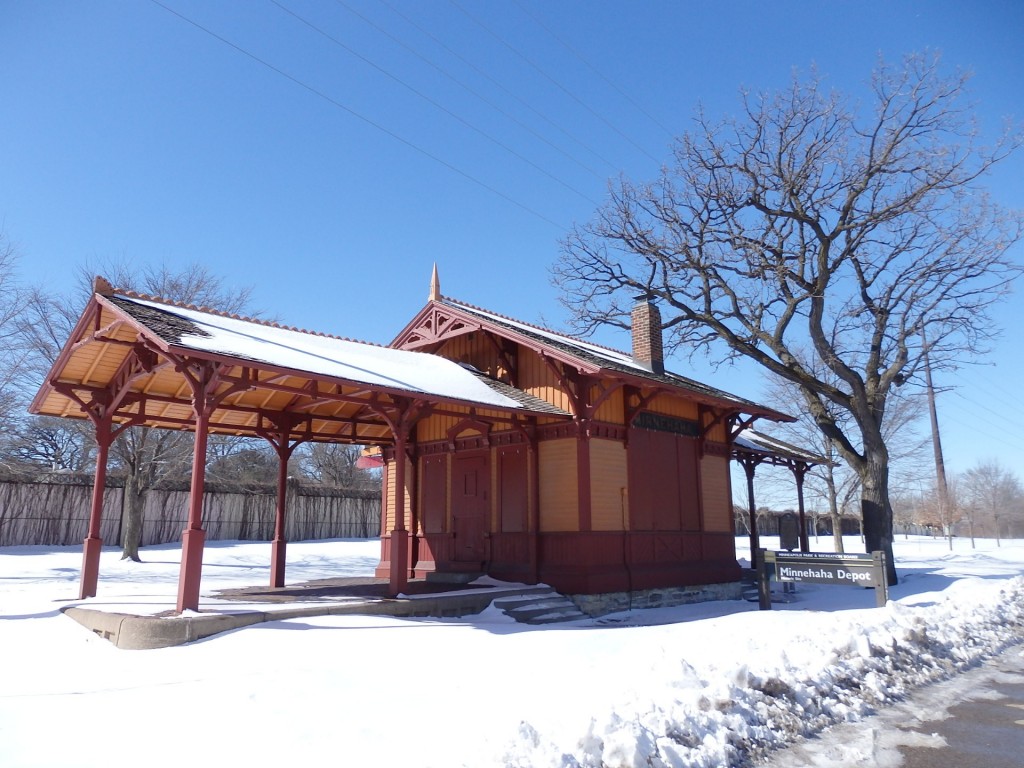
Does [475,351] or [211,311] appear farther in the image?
A: [475,351]

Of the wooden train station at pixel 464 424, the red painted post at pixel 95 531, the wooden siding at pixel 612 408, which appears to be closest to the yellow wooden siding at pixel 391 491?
the wooden train station at pixel 464 424

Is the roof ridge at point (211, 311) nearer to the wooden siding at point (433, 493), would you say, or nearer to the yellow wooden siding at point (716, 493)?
the wooden siding at point (433, 493)

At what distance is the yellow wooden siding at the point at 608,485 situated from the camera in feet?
48.2

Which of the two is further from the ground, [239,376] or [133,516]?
[239,376]

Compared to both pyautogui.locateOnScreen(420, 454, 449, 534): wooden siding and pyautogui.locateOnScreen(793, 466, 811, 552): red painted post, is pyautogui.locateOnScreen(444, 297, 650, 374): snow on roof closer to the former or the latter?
pyautogui.locateOnScreen(420, 454, 449, 534): wooden siding

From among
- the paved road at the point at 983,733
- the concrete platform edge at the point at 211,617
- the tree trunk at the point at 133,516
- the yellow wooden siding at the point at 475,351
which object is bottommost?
the paved road at the point at 983,733

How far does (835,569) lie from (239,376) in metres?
10.3

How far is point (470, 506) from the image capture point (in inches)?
643

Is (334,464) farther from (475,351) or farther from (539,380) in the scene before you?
(539,380)

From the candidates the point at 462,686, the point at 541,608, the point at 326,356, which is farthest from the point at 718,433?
the point at 462,686

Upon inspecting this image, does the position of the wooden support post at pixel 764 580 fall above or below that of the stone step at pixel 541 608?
above

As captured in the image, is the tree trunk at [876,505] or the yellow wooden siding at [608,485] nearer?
the yellow wooden siding at [608,485]

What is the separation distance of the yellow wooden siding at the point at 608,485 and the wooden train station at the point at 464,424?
0.04 metres

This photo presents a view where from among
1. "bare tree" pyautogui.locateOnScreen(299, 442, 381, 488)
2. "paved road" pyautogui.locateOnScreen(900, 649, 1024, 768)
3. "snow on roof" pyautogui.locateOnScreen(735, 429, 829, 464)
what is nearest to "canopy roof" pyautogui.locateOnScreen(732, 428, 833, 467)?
"snow on roof" pyautogui.locateOnScreen(735, 429, 829, 464)
